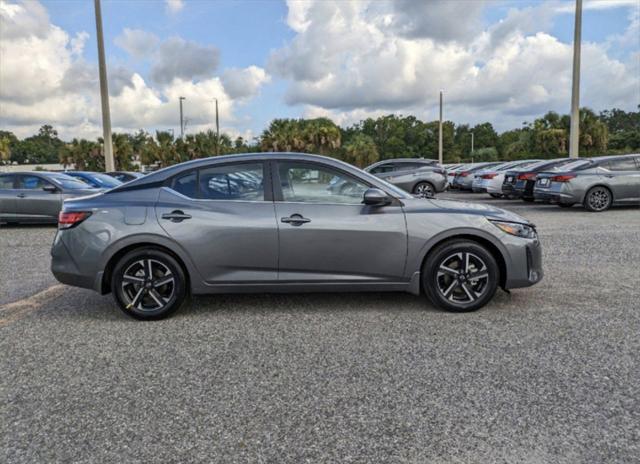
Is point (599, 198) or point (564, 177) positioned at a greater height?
point (564, 177)

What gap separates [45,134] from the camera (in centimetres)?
13550

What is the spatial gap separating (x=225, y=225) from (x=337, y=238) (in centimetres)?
100

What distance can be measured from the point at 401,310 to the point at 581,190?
10.2m

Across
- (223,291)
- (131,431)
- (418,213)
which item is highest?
(418,213)

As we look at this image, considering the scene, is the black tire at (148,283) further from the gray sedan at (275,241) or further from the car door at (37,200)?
the car door at (37,200)

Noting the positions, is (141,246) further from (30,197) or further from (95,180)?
(95,180)

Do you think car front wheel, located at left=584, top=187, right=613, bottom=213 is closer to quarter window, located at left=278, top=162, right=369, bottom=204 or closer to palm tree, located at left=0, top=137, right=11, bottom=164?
quarter window, located at left=278, top=162, right=369, bottom=204

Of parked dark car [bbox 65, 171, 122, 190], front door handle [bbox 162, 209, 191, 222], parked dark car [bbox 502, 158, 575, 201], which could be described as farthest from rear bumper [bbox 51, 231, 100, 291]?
parked dark car [bbox 502, 158, 575, 201]

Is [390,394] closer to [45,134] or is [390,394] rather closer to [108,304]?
[108,304]

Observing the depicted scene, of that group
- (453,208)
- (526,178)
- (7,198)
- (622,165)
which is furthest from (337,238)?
(526,178)

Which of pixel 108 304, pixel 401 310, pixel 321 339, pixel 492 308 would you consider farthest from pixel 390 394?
pixel 108 304

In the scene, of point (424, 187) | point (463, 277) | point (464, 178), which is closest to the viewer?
point (463, 277)

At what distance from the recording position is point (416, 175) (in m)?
17.9

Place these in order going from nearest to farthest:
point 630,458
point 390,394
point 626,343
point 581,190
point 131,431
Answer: point 630,458
point 131,431
point 390,394
point 626,343
point 581,190
